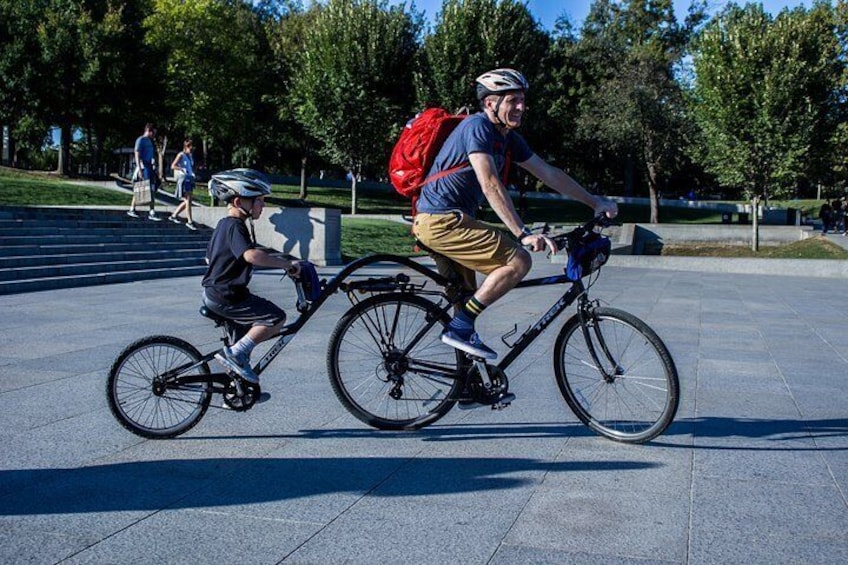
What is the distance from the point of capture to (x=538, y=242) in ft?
13.3

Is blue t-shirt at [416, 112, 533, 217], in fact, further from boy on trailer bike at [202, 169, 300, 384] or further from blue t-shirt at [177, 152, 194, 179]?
blue t-shirt at [177, 152, 194, 179]

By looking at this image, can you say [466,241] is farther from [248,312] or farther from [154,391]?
[154,391]

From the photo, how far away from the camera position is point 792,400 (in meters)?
5.62

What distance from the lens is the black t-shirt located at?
426 centimetres

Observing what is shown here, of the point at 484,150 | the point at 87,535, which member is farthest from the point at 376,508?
the point at 484,150

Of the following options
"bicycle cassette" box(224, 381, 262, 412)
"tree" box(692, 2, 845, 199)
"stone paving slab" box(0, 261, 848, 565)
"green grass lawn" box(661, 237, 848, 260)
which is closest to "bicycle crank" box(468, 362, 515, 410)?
"stone paving slab" box(0, 261, 848, 565)

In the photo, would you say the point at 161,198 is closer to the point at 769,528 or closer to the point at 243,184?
the point at 243,184

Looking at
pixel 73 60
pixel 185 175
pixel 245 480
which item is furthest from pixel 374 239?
pixel 73 60

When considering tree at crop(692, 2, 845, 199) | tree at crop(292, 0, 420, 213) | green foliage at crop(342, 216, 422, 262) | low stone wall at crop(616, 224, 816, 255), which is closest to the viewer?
green foliage at crop(342, 216, 422, 262)

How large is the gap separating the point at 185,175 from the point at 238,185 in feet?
47.5

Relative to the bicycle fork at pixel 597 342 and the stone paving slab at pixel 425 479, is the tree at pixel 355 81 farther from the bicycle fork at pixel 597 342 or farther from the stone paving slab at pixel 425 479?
the bicycle fork at pixel 597 342

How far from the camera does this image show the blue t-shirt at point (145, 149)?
58.4 feet

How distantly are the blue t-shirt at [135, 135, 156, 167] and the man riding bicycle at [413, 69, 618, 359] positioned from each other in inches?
589

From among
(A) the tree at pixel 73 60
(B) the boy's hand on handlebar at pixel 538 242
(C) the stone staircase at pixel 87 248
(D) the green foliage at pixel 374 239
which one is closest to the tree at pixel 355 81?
(D) the green foliage at pixel 374 239
